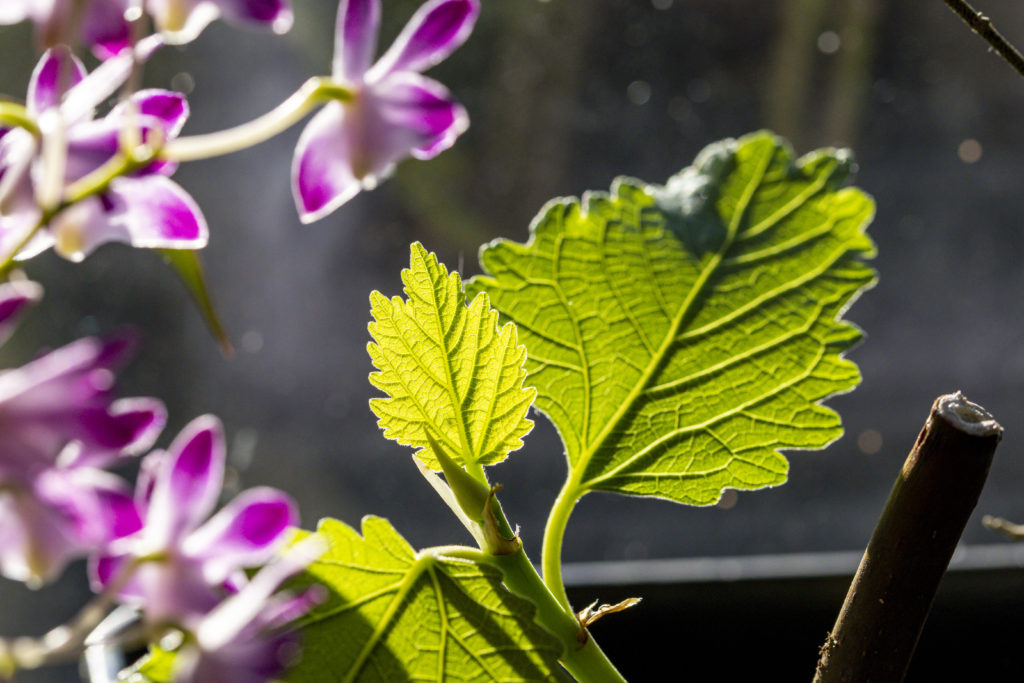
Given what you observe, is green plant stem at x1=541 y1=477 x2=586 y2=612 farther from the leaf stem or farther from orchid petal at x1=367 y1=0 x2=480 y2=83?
orchid petal at x1=367 y1=0 x2=480 y2=83

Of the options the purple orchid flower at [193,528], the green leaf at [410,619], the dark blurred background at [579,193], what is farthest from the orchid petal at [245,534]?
the dark blurred background at [579,193]

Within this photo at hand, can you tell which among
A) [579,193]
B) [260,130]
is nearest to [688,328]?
[260,130]

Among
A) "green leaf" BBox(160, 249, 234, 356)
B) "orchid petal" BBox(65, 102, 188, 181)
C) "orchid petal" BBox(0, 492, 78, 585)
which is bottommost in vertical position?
"orchid petal" BBox(0, 492, 78, 585)

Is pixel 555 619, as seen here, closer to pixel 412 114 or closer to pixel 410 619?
pixel 410 619

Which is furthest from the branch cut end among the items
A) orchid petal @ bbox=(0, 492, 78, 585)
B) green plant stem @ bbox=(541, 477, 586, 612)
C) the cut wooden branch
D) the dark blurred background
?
the dark blurred background

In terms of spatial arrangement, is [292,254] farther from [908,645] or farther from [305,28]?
[908,645]

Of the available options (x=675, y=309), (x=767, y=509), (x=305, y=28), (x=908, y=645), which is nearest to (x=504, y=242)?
(x=675, y=309)
